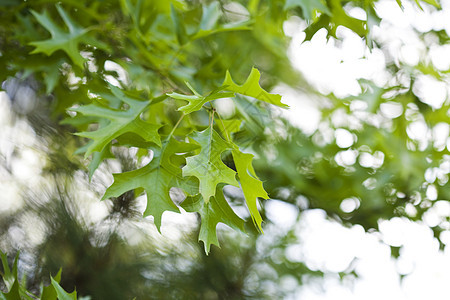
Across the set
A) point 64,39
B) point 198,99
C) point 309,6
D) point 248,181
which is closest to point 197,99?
point 198,99

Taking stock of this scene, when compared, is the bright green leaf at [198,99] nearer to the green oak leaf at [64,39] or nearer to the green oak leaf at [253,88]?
the green oak leaf at [253,88]

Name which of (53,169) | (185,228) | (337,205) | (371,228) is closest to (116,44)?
(53,169)

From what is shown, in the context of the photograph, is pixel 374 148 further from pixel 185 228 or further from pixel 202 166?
pixel 202 166

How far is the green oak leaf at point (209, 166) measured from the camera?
45 centimetres

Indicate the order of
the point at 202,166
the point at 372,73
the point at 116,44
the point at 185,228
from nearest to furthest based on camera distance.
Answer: the point at 202,166 → the point at 116,44 → the point at 185,228 → the point at 372,73

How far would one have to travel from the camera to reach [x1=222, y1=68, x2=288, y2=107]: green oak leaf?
49 centimetres

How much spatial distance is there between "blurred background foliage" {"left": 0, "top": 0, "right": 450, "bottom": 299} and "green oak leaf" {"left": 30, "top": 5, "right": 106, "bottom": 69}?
0.01 m

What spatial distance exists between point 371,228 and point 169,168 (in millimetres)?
687

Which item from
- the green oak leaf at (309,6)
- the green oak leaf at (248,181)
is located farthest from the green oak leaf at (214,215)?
the green oak leaf at (309,6)

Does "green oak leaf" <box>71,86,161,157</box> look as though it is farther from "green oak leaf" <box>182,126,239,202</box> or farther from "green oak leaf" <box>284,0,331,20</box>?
"green oak leaf" <box>284,0,331,20</box>

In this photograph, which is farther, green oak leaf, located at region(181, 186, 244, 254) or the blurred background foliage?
the blurred background foliage

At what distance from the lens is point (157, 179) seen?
542 millimetres

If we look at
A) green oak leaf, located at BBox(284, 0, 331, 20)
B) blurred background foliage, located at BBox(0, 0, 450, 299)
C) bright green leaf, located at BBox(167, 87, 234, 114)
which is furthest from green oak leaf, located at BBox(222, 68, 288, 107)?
blurred background foliage, located at BBox(0, 0, 450, 299)

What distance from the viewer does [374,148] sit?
1.07 metres
